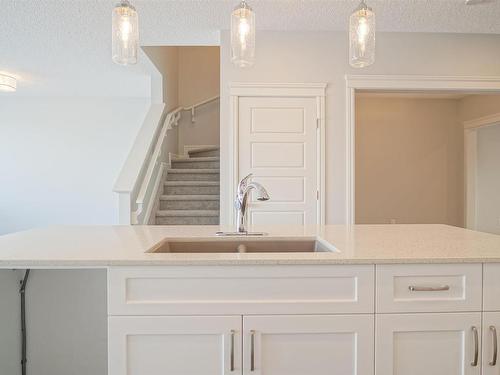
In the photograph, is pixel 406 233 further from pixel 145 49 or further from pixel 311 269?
pixel 145 49

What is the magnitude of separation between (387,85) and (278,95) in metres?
1.00

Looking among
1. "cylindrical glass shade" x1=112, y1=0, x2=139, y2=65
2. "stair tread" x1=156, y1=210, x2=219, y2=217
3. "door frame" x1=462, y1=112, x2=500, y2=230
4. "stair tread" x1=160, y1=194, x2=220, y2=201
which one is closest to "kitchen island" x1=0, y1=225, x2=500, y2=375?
"cylindrical glass shade" x1=112, y1=0, x2=139, y2=65

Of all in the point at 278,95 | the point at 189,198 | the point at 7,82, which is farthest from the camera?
the point at 7,82

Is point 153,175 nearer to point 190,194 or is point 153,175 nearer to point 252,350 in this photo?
point 190,194

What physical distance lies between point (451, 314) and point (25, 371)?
1.78 meters

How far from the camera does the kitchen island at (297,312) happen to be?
1212 mm

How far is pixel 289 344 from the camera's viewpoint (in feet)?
4.06

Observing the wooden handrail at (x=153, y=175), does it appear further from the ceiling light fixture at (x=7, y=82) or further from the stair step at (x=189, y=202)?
the ceiling light fixture at (x=7, y=82)

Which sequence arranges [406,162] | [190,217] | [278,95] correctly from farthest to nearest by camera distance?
1. [406,162]
2. [190,217]
3. [278,95]

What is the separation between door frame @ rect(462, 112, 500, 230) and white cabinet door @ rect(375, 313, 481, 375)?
528cm

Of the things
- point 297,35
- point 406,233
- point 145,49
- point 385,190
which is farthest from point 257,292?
point 385,190

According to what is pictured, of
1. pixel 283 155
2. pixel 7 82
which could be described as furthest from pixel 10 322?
pixel 7 82

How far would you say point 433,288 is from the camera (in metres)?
1.25

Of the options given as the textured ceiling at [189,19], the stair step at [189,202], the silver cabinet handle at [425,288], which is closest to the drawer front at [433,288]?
the silver cabinet handle at [425,288]
